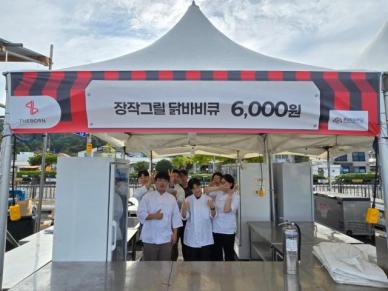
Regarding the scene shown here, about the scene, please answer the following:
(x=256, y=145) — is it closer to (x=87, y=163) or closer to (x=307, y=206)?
(x=307, y=206)

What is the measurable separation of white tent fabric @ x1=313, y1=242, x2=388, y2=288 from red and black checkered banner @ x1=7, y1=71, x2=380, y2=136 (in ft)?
3.46

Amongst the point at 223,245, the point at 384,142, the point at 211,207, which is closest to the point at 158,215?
the point at 211,207

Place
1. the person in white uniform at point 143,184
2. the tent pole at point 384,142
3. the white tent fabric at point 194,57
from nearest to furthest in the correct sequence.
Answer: the tent pole at point 384,142 < the white tent fabric at point 194,57 < the person in white uniform at point 143,184

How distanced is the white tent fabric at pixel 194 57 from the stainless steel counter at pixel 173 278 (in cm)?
168

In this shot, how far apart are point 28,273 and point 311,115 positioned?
2.73m

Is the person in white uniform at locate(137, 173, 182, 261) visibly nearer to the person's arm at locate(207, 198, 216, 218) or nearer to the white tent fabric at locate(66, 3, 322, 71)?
the person's arm at locate(207, 198, 216, 218)

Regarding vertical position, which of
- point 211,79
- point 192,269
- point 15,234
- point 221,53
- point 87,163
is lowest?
point 15,234

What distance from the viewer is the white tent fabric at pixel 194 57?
7.90 ft

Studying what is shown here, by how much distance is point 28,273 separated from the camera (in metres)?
2.63

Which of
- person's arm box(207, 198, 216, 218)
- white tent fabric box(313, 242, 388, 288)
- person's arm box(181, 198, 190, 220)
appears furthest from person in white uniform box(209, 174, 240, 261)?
white tent fabric box(313, 242, 388, 288)

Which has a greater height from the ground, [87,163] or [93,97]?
[93,97]

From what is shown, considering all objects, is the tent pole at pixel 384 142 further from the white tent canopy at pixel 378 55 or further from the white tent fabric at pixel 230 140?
the white tent fabric at pixel 230 140

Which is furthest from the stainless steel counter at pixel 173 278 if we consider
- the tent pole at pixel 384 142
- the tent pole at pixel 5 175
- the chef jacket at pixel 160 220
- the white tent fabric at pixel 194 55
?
the white tent fabric at pixel 194 55

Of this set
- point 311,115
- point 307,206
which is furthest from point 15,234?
point 311,115
